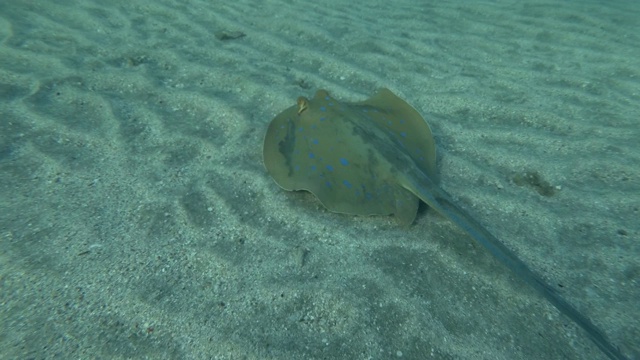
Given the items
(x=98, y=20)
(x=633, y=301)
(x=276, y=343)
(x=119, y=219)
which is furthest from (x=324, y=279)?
(x=98, y=20)

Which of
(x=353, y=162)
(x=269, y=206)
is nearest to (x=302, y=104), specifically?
(x=353, y=162)

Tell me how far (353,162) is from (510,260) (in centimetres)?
144

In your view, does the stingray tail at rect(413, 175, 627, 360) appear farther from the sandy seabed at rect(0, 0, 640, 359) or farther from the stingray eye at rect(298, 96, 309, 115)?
the stingray eye at rect(298, 96, 309, 115)

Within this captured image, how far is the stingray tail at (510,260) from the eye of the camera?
80.7 inches

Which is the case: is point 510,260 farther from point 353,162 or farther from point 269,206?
point 269,206

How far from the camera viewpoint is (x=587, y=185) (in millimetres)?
3588

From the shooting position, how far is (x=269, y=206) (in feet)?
10.6

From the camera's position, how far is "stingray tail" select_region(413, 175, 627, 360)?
2051 millimetres

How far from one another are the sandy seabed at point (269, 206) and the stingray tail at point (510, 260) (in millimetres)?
413

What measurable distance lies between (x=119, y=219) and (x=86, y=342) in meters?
1.08

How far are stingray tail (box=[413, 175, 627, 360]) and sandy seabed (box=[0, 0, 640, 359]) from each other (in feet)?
1.35

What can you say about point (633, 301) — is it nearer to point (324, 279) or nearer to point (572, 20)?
point (324, 279)

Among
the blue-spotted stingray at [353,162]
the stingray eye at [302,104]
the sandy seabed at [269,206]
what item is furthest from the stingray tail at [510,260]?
the stingray eye at [302,104]

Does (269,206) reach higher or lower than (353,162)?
lower
